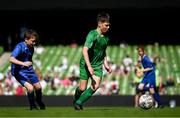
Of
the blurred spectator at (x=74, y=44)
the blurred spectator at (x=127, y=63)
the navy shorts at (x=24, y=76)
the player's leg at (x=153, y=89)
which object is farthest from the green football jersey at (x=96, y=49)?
the blurred spectator at (x=74, y=44)

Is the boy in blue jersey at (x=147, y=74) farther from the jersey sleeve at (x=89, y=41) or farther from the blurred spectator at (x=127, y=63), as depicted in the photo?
the blurred spectator at (x=127, y=63)

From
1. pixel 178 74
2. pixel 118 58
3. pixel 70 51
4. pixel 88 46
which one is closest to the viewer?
pixel 88 46

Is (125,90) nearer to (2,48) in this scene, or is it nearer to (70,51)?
(70,51)

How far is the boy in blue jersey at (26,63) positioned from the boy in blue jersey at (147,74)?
16.8 feet

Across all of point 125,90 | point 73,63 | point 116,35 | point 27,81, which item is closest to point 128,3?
point 116,35

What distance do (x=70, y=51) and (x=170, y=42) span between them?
680 cm

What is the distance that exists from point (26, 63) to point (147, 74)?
7.11 meters

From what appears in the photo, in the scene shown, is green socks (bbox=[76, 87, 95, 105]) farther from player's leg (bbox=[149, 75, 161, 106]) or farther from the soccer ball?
player's leg (bbox=[149, 75, 161, 106])

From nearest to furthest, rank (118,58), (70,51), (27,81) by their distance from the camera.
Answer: (27,81) < (118,58) < (70,51)

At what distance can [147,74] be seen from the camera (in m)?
20.6

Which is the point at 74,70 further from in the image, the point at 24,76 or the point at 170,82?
the point at 24,76

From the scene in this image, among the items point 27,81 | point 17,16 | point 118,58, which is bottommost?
point 27,81

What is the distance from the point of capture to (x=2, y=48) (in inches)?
1590

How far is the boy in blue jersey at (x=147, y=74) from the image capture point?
19.6 m
